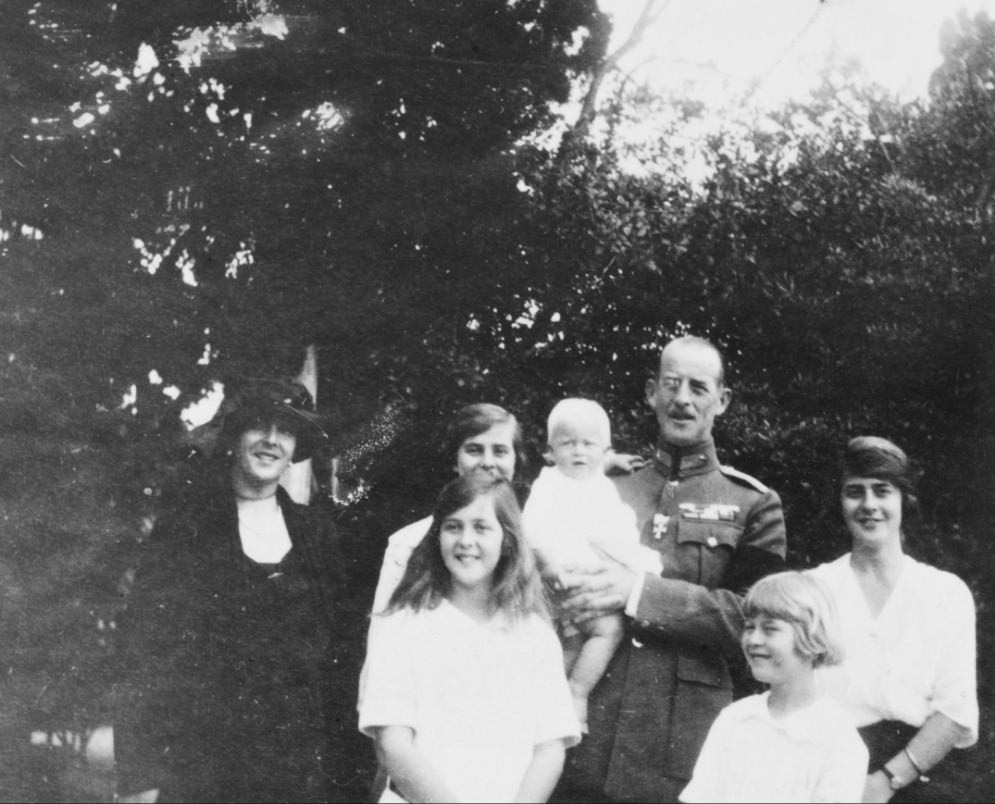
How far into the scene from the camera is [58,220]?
9.87 ft

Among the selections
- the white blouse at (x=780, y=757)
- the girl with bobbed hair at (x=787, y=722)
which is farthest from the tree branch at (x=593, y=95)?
the white blouse at (x=780, y=757)

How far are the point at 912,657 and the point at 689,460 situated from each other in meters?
0.69

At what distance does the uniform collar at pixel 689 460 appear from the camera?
8.13ft

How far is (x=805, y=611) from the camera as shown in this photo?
197cm

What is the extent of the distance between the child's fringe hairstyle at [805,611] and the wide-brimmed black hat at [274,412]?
1478mm

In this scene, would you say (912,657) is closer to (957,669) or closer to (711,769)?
(957,669)

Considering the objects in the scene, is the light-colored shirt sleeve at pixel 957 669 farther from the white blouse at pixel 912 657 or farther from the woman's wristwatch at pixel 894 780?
the woman's wristwatch at pixel 894 780

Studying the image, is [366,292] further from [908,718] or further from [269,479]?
[908,718]

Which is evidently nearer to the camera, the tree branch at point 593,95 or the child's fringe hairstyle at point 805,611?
the child's fringe hairstyle at point 805,611

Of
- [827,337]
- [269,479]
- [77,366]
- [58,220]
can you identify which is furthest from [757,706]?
[58,220]

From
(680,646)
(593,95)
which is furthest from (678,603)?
(593,95)

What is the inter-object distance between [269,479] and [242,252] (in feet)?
2.56

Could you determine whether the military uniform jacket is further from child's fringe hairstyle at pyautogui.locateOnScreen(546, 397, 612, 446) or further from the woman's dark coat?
the woman's dark coat

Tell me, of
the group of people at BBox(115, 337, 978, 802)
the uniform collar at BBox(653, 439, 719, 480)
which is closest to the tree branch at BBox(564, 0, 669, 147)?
the group of people at BBox(115, 337, 978, 802)
